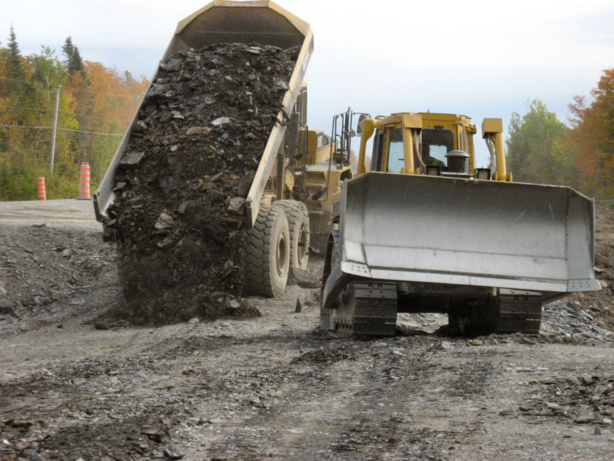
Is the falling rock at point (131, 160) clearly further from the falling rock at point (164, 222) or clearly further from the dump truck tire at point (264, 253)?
the dump truck tire at point (264, 253)

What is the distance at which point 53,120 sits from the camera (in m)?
47.5

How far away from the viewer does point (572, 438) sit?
3061 millimetres

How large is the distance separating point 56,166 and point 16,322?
3644cm

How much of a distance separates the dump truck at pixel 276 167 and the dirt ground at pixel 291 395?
4.74 feet

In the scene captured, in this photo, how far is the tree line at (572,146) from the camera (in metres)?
37.8

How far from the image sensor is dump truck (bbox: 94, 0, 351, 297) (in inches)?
336

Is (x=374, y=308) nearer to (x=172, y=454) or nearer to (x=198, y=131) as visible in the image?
(x=172, y=454)

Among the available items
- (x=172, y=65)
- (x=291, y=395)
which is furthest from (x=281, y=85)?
(x=291, y=395)

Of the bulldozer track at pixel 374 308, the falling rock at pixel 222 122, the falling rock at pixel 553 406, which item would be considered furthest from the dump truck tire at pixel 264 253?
the falling rock at pixel 553 406

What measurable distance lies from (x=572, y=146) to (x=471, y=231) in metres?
51.9

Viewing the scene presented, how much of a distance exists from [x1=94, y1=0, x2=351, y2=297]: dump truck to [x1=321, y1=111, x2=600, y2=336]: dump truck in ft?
7.20

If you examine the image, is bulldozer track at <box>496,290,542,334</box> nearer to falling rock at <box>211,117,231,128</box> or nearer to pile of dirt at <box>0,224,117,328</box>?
falling rock at <box>211,117,231,128</box>

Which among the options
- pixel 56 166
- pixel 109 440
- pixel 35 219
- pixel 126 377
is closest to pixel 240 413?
pixel 109 440

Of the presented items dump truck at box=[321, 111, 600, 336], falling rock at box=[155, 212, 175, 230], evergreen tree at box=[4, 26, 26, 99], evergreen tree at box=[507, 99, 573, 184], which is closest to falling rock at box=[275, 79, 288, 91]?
falling rock at box=[155, 212, 175, 230]
